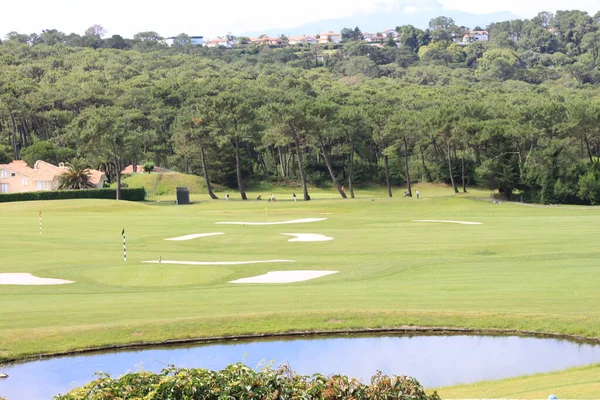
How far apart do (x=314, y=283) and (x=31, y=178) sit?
77396 millimetres

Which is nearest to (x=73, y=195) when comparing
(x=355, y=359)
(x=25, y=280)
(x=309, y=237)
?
(x=309, y=237)

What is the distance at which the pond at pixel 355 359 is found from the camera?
1891 centimetres

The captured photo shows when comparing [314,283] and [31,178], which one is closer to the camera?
[314,283]

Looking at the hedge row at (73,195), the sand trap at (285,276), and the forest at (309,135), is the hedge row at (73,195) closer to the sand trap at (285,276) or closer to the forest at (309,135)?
the forest at (309,135)

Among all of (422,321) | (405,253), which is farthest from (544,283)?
(405,253)

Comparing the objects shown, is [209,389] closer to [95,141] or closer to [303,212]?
[303,212]

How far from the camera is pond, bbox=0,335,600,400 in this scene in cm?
1891

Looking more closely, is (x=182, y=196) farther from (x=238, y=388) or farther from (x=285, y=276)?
(x=238, y=388)

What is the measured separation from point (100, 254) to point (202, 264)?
7.47 m

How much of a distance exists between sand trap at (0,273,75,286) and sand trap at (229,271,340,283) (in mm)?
6832

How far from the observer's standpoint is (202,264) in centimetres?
3544

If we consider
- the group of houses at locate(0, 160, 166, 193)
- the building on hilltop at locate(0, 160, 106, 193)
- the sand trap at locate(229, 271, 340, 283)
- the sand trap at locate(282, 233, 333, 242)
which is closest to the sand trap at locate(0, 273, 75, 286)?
A: the sand trap at locate(229, 271, 340, 283)

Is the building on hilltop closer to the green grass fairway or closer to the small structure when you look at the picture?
the small structure

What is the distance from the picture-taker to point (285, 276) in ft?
105
